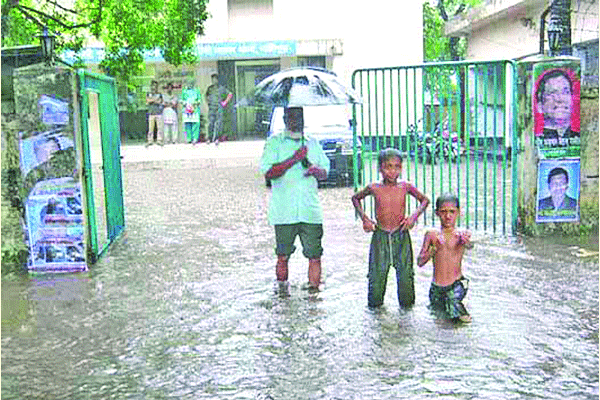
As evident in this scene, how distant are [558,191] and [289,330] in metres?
4.21

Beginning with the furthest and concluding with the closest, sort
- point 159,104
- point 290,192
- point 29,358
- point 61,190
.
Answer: point 159,104, point 61,190, point 290,192, point 29,358

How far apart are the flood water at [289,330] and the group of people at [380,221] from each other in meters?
0.20

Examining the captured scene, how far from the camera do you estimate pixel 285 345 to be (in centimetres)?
538

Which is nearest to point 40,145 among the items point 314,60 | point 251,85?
point 251,85

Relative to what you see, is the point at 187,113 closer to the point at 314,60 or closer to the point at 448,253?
the point at 314,60

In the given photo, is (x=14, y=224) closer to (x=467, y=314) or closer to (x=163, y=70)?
(x=467, y=314)

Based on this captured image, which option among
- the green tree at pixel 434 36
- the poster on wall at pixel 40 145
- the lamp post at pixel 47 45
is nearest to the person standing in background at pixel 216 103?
the green tree at pixel 434 36

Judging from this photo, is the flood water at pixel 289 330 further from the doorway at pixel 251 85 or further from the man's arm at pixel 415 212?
the doorway at pixel 251 85

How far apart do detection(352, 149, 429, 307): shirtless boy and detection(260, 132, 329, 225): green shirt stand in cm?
67

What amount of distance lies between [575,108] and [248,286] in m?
4.01

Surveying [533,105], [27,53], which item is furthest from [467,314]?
[27,53]

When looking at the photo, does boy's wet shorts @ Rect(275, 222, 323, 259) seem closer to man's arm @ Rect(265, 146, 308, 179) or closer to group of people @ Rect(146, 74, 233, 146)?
man's arm @ Rect(265, 146, 308, 179)

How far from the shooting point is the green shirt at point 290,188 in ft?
22.0

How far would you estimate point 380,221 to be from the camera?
6.06 m
